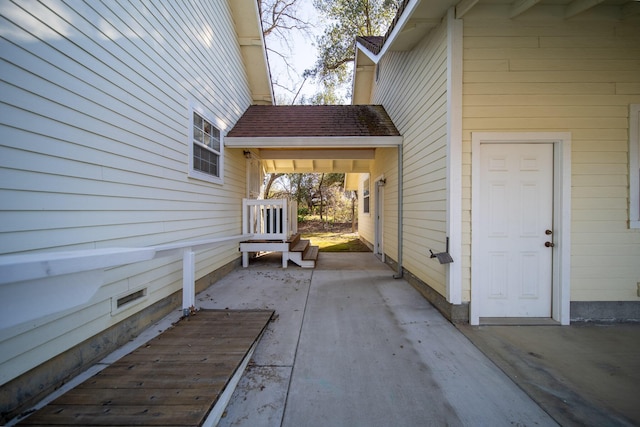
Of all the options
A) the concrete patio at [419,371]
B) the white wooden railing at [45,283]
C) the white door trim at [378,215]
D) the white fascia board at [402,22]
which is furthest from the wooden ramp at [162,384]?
the white door trim at [378,215]

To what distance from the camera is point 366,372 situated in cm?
245

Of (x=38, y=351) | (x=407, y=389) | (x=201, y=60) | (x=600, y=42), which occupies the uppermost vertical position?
(x=201, y=60)

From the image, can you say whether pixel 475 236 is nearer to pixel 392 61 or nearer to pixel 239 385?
pixel 239 385

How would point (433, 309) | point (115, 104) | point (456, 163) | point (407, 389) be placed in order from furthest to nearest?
point (433, 309), point (456, 163), point (115, 104), point (407, 389)

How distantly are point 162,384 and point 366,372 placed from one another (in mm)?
1670

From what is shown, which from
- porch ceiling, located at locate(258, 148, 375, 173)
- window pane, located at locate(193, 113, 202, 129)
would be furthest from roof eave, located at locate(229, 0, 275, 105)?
window pane, located at locate(193, 113, 202, 129)

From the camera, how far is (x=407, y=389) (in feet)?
7.28

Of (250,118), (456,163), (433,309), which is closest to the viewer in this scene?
(456,163)

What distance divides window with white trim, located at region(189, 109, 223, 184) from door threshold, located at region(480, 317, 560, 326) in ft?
15.5

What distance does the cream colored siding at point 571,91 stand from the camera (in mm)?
3471

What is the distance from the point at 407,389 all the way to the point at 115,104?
380cm

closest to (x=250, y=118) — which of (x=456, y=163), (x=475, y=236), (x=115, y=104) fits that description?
(x=115, y=104)

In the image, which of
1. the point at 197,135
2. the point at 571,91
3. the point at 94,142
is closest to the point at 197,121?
the point at 197,135

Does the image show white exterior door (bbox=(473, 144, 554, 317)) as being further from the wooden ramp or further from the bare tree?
the bare tree
